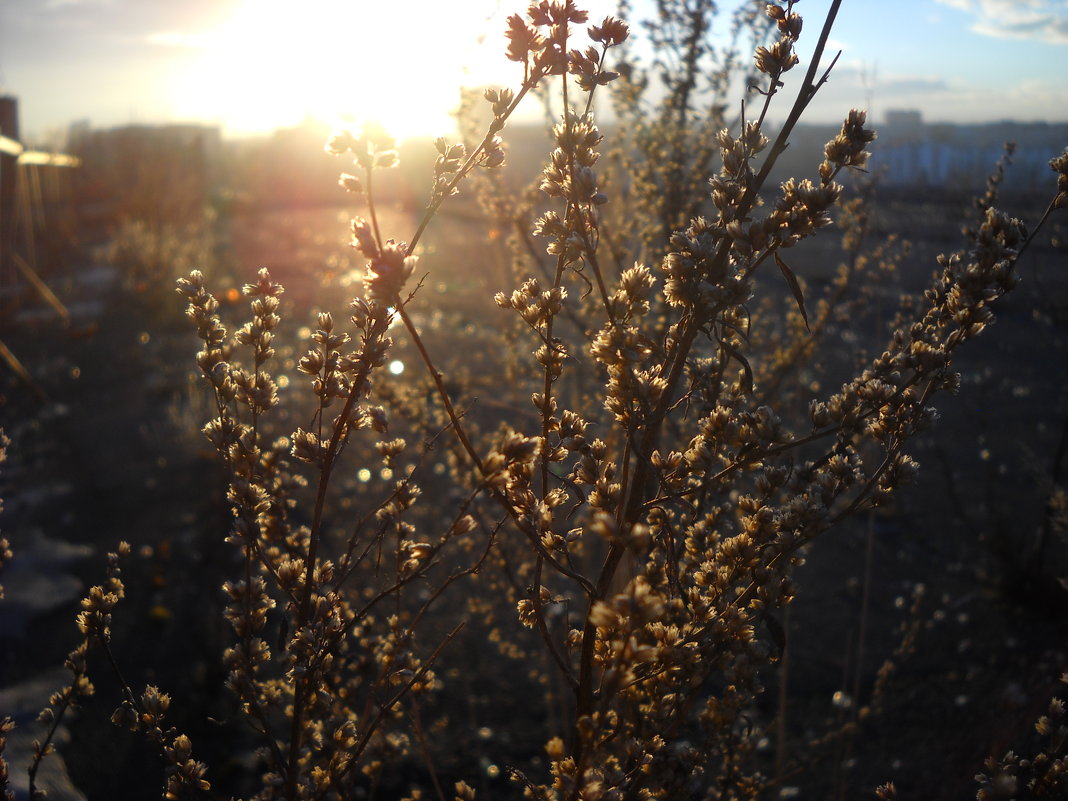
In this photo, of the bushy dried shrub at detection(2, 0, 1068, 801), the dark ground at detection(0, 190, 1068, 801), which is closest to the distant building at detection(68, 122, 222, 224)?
the dark ground at detection(0, 190, 1068, 801)

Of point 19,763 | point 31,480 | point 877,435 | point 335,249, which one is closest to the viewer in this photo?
point 877,435

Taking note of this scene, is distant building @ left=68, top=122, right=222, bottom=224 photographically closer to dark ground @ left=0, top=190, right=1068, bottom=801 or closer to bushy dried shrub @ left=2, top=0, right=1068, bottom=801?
dark ground @ left=0, top=190, right=1068, bottom=801

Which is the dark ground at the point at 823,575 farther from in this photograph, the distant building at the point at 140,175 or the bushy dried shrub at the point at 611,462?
the distant building at the point at 140,175

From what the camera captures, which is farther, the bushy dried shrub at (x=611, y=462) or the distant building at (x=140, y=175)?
the distant building at (x=140, y=175)

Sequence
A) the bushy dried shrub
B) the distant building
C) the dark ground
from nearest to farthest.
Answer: the bushy dried shrub
the dark ground
the distant building

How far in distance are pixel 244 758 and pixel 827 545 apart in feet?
12.8

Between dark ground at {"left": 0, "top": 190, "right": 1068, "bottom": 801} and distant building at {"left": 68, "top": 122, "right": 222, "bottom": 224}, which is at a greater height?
distant building at {"left": 68, "top": 122, "right": 222, "bottom": 224}

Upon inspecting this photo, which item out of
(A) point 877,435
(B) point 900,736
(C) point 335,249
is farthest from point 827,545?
(C) point 335,249

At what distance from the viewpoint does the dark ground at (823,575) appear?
3.36 metres

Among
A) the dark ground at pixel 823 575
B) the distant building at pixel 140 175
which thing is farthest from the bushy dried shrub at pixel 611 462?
the distant building at pixel 140 175

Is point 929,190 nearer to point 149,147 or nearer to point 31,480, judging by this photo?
point 31,480

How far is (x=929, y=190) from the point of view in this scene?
1980 centimetres

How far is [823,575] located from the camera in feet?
16.2

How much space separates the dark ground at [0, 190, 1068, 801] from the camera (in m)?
3.36
